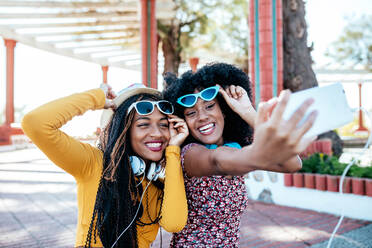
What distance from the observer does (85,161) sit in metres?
1.80

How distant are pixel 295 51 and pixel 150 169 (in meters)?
6.85

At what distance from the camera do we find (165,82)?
2246 millimetres

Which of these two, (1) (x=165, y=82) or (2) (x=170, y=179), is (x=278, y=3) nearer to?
(1) (x=165, y=82)

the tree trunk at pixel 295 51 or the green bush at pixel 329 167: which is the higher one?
the tree trunk at pixel 295 51

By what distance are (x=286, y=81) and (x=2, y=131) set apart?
42.2 ft

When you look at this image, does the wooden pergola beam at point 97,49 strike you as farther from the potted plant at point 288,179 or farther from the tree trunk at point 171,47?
the potted plant at point 288,179

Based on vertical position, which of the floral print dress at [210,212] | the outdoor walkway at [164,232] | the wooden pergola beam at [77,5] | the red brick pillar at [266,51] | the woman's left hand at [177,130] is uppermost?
the wooden pergola beam at [77,5]

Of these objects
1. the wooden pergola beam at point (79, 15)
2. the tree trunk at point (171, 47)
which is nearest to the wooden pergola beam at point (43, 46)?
the wooden pergola beam at point (79, 15)

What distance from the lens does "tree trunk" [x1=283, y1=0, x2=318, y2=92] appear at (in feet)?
25.5

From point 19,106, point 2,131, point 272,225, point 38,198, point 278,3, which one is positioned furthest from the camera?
Answer: point 19,106

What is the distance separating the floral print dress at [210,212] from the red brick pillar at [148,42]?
7.70m

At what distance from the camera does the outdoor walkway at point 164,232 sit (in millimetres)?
3465

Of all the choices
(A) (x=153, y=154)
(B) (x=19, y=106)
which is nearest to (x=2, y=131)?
(A) (x=153, y=154)

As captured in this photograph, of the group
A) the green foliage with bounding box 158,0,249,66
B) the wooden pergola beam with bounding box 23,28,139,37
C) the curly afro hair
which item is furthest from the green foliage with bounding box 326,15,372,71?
the curly afro hair
